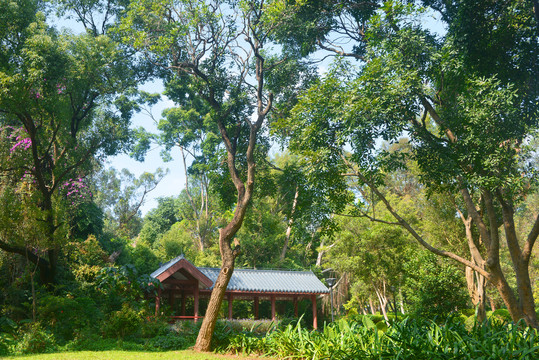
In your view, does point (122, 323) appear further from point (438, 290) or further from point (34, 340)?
point (438, 290)

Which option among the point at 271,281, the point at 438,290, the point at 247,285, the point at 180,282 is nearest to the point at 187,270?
the point at 180,282

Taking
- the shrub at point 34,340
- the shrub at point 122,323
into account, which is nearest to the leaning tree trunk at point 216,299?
Answer: the shrub at point 122,323

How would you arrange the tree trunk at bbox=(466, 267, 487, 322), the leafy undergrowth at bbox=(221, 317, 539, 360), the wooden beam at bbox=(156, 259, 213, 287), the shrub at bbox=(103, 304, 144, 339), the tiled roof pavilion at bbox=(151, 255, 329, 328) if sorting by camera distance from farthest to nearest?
the tiled roof pavilion at bbox=(151, 255, 329, 328) < the wooden beam at bbox=(156, 259, 213, 287) < the tree trunk at bbox=(466, 267, 487, 322) < the shrub at bbox=(103, 304, 144, 339) < the leafy undergrowth at bbox=(221, 317, 539, 360)

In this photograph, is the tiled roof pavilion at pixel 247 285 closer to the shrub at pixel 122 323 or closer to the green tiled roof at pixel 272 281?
the green tiled roof at pixel 272 281

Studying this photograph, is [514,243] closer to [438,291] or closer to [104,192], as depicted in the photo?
[438,291]

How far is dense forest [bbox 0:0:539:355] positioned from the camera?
955 cm

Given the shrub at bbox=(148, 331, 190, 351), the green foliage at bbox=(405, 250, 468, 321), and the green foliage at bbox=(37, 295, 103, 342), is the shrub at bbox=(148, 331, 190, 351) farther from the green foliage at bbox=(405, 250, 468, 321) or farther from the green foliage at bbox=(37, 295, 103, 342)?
the green foliage at bbox=(405, 250, 468, 321)

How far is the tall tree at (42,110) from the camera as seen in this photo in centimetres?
1145

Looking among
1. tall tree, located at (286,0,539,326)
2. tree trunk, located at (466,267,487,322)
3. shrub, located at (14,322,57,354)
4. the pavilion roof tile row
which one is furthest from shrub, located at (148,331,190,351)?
tree trunk, located at (466,267,487,322)

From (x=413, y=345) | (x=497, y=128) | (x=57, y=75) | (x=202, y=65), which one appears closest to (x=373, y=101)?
(x=497, y=128)

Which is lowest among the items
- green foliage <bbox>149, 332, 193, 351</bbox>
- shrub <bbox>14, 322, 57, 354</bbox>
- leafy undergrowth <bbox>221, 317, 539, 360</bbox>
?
green foliage <bbox>149, 332, 193, 351</bbox>

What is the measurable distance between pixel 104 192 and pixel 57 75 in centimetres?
2782

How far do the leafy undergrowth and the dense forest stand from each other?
54 centimetres

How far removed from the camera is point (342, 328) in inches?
284
